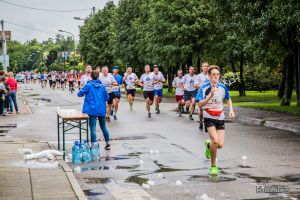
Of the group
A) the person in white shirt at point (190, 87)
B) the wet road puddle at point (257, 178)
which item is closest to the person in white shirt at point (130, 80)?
the person in white shirt at point (190, 87)

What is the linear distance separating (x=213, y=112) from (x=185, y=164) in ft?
4.96

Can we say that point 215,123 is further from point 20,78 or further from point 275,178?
point 20,78

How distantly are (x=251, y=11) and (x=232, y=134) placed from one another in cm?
603

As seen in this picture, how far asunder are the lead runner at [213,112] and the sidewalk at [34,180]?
240 centimetres

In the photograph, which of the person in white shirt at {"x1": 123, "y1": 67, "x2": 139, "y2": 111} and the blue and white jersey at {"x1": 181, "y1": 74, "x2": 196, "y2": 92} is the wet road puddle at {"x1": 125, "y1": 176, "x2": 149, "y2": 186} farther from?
the person in white shirt at {"x1": 123, "y1": 67, "x2": 139, "y2": 111}

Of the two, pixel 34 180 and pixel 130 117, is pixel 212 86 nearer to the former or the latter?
pixel 34 180

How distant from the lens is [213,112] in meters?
10.0

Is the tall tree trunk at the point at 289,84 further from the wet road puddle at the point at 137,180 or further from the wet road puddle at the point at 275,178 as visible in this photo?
the wet road puddle at the point at 137,180

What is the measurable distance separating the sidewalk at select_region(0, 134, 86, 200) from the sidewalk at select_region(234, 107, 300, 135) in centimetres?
831

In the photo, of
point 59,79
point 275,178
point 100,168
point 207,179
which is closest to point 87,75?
point 100,168

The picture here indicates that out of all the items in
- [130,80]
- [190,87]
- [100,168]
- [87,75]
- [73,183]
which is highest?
[87,75]

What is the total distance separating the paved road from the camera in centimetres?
860

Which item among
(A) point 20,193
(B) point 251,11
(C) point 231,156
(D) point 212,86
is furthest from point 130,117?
(A) point 20,193

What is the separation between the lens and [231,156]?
12.1 metres
